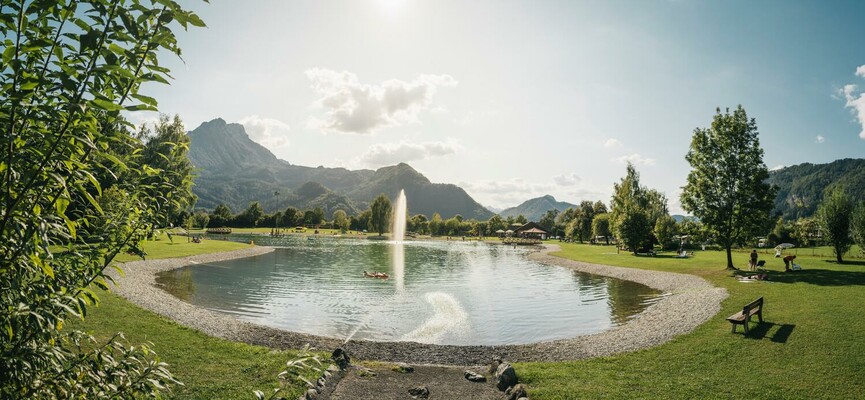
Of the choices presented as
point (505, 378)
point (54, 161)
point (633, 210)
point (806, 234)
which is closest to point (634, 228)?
point (633, 210)

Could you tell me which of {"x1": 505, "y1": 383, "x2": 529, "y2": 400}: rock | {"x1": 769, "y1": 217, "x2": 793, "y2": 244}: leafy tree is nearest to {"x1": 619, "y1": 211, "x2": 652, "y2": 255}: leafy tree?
{"x1": 769, "y1": 217, "x2": 793, "y2": 244}: leafy tree

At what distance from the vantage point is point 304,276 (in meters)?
51.6

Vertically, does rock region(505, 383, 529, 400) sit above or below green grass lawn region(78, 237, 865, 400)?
below

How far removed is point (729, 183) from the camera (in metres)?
43.6

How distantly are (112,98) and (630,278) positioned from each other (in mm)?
55724

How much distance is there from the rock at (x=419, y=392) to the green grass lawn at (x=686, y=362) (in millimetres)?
4022

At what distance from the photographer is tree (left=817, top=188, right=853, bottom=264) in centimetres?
4472

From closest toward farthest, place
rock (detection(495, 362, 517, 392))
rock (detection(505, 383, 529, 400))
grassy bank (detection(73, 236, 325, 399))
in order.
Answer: grassy bank (detection(73, 236, 325, 399)) → rock (detection(505, 383, 529, 400)) → rock (detection(495, 362, 517, 392))

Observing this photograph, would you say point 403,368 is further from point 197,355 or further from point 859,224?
point 859,224

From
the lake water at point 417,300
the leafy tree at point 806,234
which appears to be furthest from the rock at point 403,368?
the leafy tree at point 806,234

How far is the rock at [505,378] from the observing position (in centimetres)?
1634

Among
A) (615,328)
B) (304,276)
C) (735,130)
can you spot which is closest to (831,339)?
(615,328)

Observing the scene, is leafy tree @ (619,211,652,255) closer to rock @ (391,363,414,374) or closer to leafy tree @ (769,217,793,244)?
leafy tree @ (769,217,793,244)

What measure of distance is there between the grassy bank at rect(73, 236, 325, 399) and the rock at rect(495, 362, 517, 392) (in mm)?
7644
